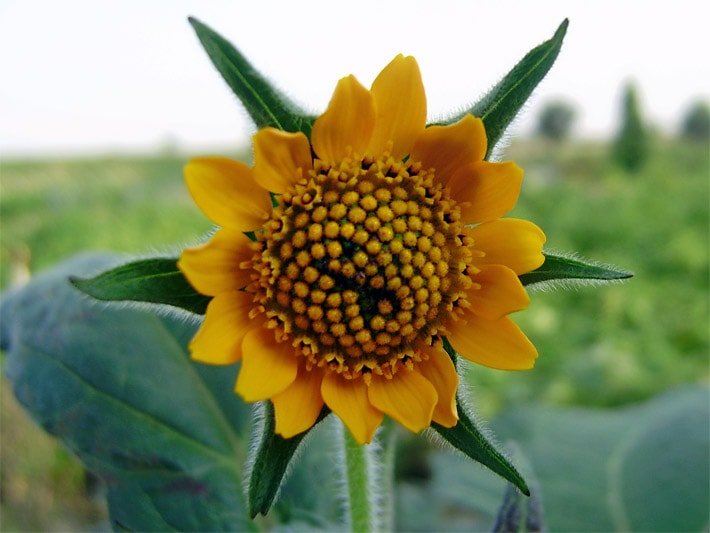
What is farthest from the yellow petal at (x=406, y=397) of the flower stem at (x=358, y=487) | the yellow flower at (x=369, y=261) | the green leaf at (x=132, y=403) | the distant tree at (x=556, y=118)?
the distant tree at (x=556, y=118)

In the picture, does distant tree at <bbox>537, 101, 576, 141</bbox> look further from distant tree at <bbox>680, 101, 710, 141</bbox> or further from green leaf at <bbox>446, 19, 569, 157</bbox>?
green leaf at <bbox>446, 19, 569, 157</bbox>

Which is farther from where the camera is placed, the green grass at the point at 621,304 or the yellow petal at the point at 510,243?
the green grass at the point at 621,304

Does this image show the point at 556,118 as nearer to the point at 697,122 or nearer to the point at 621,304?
the point at 697,122

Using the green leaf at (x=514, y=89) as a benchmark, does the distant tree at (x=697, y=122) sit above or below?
above

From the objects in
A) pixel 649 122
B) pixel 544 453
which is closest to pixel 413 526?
pixel 544 453

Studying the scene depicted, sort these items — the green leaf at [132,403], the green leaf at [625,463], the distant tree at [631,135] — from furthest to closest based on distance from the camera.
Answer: the distant tree at [631,135], the green leaf at [625,463], the green leaf at [132,403]

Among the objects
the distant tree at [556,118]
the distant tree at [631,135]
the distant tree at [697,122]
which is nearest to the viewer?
the distant tree at [631,135]

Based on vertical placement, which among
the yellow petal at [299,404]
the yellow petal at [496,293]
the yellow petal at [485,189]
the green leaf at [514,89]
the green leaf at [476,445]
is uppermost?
the green leaf at [514,89]

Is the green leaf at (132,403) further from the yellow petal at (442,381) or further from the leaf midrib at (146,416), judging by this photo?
the yellow petal at (442,381)
